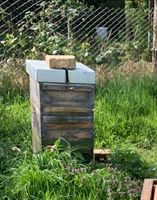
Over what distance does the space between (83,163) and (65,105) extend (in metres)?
0.50

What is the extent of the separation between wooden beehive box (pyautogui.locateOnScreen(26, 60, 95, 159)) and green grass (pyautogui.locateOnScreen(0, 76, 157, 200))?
174 mm

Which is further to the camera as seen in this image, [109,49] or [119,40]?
[119,40]

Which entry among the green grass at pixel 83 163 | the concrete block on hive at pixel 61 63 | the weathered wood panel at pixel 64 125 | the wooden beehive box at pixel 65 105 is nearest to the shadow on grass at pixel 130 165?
the green grass at pixel 83 163

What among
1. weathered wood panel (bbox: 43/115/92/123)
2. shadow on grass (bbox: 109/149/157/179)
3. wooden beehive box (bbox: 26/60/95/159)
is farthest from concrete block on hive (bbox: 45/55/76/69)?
shadow on grass (bbox: 109/149/157/179)

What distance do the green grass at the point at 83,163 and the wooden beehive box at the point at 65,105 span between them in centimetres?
17

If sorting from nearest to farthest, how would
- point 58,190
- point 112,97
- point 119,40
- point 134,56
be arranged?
1. point 58,190
2. point 112,97
3. point 134,56
4. point 119,40

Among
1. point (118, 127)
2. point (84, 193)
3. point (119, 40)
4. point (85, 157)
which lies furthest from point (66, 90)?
point (119, 40)

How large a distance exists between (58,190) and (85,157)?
70 centimetres

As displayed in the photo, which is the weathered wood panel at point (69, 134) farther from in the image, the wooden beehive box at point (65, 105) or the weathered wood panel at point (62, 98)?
the weathered wood panel at point (62, 98)

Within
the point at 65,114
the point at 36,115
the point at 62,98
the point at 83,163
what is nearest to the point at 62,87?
the point at 62,98

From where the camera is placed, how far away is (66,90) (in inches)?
165

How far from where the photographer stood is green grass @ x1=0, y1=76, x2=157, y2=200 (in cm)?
371

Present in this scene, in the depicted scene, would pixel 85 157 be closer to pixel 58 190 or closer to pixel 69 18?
pixel 58 190

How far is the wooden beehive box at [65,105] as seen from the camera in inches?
163
